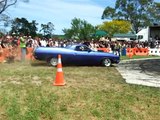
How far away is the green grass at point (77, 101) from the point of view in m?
8.62

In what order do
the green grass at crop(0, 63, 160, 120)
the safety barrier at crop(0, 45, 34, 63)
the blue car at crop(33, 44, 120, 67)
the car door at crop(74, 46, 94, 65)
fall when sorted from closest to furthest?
the green grass at crop(0, 63, 160, 120) < the blue car at crop(33, 44, 120, 67) < the car door at crop(74, 46, 94, 65) < the safety barrier at crop(0, 45, 34, 63)

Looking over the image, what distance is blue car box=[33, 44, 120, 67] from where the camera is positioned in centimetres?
2027

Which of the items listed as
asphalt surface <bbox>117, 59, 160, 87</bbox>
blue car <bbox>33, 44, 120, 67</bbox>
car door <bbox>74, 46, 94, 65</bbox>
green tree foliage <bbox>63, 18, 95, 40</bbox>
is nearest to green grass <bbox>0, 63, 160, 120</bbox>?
asphalt surface <bbox>117, 59, 160, 87</bbox>

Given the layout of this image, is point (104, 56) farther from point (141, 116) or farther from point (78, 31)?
point (78, 31)

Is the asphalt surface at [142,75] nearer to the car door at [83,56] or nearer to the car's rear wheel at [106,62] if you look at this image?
the car's rear wheel at [106,62]

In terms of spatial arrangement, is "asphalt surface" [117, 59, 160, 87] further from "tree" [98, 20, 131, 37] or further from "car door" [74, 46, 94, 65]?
"tree" [98, 20, 131, 37]

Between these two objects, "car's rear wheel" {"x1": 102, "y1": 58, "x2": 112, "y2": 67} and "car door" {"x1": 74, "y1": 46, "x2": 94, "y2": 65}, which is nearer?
"car door" {"x1": 74, "y1": 46, "x2": 94, "y2": 65}

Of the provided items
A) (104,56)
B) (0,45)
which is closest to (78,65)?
(104,56)

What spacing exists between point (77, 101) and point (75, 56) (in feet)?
36.5

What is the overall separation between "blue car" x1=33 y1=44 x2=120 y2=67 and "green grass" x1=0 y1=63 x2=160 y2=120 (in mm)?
7508

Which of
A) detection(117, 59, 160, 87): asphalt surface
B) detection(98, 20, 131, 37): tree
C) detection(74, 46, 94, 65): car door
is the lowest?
detection(117, 59, 160, 87): asphalt surface

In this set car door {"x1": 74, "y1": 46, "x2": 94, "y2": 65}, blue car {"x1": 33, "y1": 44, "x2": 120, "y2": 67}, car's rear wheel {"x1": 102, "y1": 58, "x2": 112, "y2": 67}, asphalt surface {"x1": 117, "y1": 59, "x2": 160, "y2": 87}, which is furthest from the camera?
car's rear wheel {"x1": 102, "y1": 58, "x2": 112, "y2": 67}

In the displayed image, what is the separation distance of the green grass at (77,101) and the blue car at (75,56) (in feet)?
24.6

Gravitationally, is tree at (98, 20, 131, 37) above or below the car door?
above
